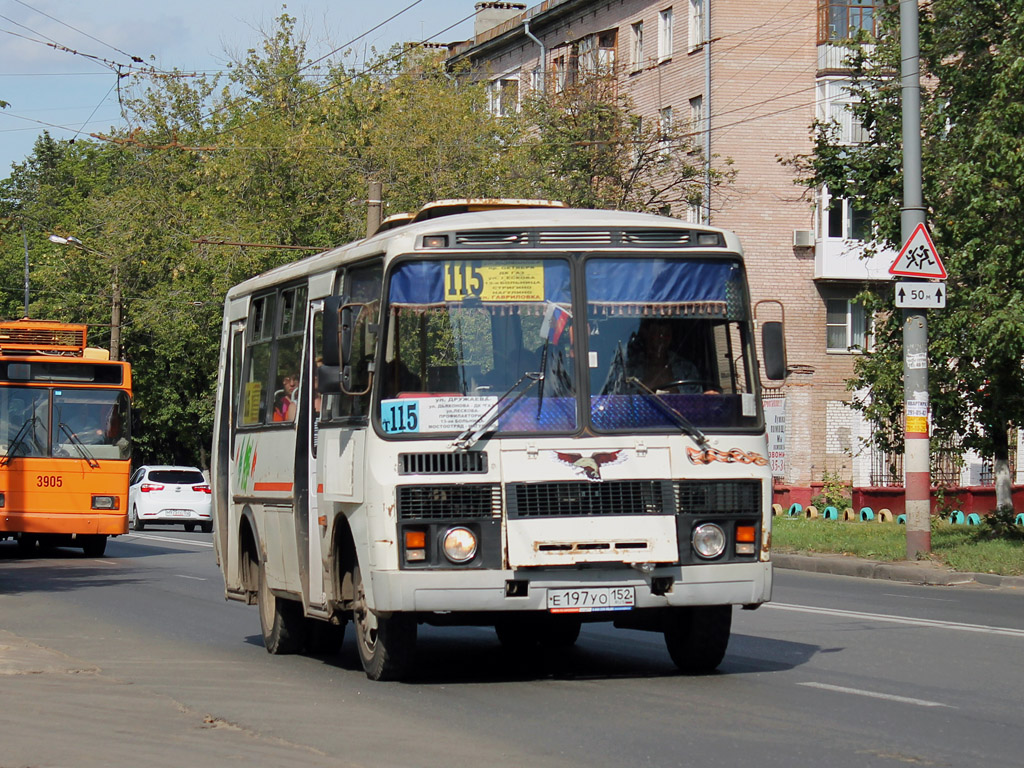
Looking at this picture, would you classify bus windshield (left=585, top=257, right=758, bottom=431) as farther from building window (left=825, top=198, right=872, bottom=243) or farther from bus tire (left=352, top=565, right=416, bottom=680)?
building window (left=825, top=198, right=872, bottom=243)

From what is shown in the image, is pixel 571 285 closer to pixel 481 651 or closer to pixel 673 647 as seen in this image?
pixel 673 647

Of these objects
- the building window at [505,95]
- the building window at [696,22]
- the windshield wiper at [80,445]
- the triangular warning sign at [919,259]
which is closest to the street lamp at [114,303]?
the building window at [505,95]

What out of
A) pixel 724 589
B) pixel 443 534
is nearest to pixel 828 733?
pixel 724 589

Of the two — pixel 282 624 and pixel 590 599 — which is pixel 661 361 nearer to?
pixel 590 599

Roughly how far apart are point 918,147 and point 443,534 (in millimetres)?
13531

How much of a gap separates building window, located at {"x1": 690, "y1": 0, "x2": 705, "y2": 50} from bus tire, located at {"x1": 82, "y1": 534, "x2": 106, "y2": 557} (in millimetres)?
24677

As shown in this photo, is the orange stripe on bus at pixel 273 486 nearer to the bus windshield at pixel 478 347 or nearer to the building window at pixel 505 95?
the bus windshield at pixel 478 347

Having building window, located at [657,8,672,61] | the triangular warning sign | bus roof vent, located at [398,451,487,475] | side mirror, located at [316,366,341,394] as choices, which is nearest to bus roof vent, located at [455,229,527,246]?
side mirror, located at [316,366,341,394]

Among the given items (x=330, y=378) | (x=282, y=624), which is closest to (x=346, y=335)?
(x=330, y=378)

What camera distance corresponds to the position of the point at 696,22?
47.0m

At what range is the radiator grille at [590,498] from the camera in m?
9.70

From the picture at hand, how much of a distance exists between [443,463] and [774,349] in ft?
7.25

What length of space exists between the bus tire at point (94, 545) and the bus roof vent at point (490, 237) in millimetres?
19645

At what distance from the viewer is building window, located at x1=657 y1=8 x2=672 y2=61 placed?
4844cm
